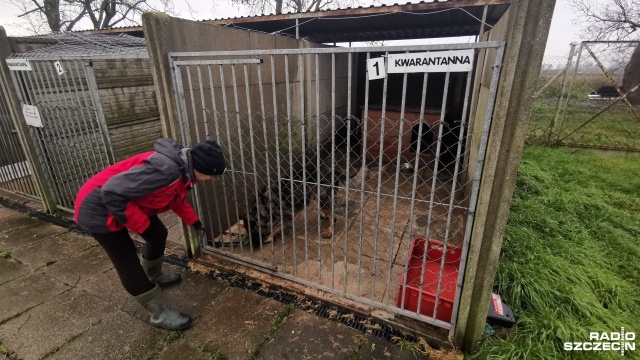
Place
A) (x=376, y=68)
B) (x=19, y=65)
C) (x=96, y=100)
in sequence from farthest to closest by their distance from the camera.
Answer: (x=19, y=65)
(x=96, y=100)
(x=376, y=68)

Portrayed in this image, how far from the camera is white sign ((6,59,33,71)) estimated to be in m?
3.52

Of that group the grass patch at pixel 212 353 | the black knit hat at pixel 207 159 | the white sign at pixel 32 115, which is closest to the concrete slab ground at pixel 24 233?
the white sign at pixel 32 115

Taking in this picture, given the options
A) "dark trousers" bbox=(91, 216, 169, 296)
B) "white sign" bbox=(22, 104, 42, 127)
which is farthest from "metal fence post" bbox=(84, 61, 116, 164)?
"dark trousers" bbox=(91, 216, 169, 296)

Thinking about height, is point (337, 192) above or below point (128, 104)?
below

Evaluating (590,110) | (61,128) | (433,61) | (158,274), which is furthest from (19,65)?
(590,110)

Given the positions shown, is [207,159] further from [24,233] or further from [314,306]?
[24,233]

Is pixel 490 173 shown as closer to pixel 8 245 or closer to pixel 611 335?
pixel 611 335

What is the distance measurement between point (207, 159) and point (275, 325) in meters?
1.50

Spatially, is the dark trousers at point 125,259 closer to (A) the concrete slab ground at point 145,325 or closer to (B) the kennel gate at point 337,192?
(A) the concrete slab ground at point 145,325

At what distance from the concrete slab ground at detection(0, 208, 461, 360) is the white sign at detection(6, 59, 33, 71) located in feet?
7.55

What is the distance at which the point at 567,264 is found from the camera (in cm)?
299

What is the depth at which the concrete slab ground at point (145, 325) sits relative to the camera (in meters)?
2.29

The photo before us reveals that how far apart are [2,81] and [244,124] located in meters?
3.09

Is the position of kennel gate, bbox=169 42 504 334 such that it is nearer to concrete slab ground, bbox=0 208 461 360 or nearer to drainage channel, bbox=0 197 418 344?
drainage channel, bbox=0 197 418 344
